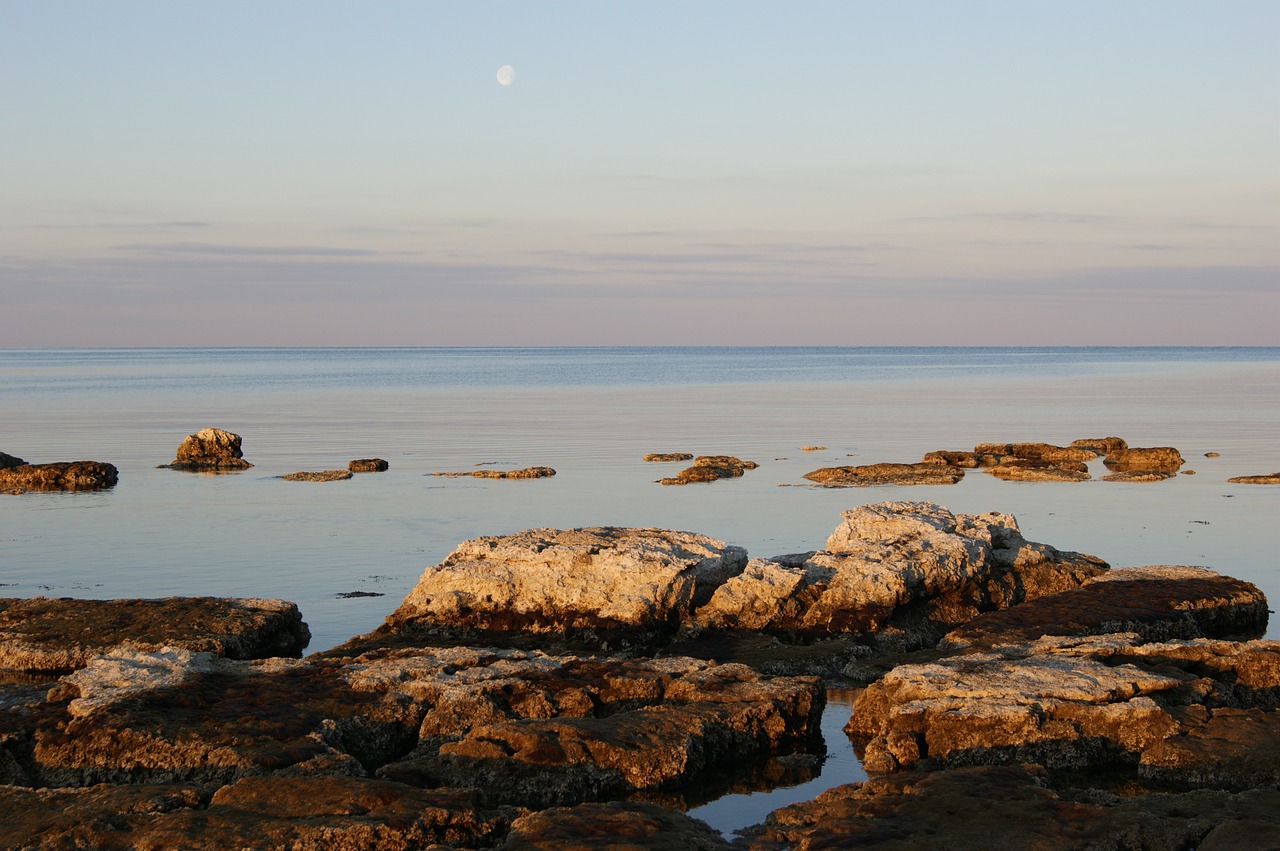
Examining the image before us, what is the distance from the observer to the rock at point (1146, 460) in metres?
38.2

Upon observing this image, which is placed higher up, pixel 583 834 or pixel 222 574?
pixel 583 834

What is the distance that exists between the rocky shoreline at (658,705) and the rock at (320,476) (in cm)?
1880

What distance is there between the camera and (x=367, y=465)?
38.4 m

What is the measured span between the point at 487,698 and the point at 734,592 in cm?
563

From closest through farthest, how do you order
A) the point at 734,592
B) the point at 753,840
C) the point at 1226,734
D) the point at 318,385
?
the point at 753,840 → the point at 1226,734 → the point at 734,592 → the point at 318,385

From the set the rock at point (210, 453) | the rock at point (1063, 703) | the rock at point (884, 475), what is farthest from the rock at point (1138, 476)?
the rock at point (210, 453)

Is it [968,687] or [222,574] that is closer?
[968,687]

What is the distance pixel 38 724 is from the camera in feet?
39.1

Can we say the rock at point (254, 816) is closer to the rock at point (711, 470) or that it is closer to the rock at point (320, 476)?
the rock at point (711, 470)

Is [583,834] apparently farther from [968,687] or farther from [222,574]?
[222,574]

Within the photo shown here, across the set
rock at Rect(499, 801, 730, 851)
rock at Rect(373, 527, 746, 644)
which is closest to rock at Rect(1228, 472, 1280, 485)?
rock at Rect(373, 527, 746, 644)

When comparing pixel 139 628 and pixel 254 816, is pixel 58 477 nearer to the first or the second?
pixel 139 628

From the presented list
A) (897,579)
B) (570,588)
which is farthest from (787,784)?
(897,579)

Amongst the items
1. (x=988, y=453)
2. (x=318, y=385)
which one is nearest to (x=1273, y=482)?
(x=988, y=453)
